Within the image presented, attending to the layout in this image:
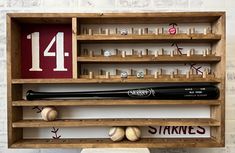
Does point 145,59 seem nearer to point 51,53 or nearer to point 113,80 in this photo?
point 113,80

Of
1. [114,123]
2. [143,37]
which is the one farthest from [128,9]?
[114,123]

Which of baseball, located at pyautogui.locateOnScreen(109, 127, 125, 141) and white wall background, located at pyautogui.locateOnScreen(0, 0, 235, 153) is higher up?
white wall background, located at pyautogui.locateOnScreen(0, 0, 235, 153)

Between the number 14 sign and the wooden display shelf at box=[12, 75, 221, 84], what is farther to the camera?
the number 14 sign

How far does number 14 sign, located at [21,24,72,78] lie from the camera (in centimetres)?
106

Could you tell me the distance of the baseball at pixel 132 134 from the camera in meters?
0.97

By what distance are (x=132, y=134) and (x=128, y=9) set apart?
1.65 feet

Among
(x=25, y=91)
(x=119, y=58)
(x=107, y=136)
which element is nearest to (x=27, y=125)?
(x=25, y=91)

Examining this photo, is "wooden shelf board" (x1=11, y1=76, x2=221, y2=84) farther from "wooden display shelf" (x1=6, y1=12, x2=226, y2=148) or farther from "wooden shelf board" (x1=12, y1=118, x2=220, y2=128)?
"wooden shelf board" (x1=12, y1=118, x2=220, y2=128)

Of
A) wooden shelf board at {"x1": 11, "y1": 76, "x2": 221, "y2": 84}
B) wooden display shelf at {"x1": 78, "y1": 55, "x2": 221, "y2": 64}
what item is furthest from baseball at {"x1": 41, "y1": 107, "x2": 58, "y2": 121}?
wooden display shelf at {"x1": 78, "y1": 55, "x2": 221, "y2": 64}

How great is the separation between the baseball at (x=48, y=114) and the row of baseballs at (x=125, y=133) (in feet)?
0.74

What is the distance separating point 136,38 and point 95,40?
152mm

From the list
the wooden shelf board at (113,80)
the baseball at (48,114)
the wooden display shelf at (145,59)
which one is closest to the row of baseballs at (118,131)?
the baseball at (48,114)

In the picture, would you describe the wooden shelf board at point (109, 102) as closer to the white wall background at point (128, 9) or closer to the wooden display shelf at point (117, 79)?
the wooden display shelf at point (117, 79)

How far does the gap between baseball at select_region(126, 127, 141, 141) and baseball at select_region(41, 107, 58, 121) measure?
0.28 meters
